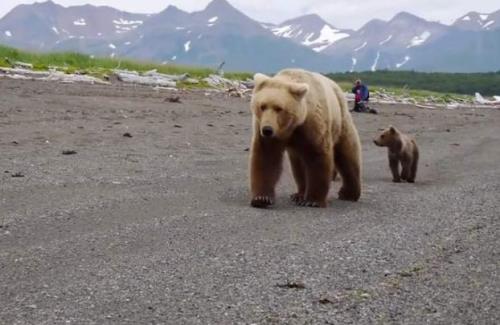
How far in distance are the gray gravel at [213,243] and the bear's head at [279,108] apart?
67 centimetres

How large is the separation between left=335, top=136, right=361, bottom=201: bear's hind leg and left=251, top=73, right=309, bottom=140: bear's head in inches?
42.7

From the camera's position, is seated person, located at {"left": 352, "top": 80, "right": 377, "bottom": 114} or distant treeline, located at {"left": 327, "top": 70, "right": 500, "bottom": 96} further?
distant treeline, located at {"left": 327, "top": 70, "right": 500, "bottom": 96}

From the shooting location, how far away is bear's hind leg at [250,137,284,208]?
691 cm

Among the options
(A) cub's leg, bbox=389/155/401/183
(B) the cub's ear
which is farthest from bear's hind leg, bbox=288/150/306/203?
(A) cub's leg, bbox=389/155/401/183

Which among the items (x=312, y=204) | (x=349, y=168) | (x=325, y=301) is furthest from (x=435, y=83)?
(x=325, y=301)

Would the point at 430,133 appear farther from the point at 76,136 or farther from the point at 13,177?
the point at 13,177

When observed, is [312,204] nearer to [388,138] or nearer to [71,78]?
[388,138]

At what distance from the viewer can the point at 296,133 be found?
695cm

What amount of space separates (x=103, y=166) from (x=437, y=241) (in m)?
3.98

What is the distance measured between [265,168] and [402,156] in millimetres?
3928

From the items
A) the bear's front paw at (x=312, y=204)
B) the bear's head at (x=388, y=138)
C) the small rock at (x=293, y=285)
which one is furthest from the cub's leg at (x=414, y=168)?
the small rock at (x=293, y=285)

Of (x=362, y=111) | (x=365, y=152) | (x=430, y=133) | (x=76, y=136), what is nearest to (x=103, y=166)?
(x=76, y=136)

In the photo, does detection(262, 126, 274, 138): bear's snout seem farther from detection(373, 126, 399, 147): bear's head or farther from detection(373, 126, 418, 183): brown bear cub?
detection(373, 126, 399, 147): bear's head

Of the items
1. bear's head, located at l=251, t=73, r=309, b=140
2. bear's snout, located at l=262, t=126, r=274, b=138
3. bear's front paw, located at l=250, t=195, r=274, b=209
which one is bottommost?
bear's front paw, located at l=250, t=195, r=274, b=209
